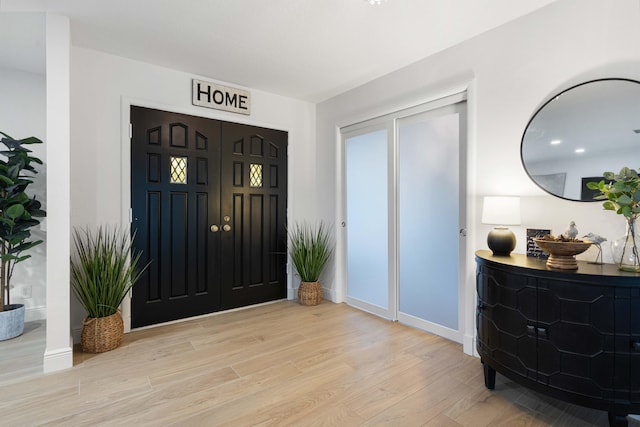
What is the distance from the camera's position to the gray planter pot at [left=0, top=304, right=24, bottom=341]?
9.11ft

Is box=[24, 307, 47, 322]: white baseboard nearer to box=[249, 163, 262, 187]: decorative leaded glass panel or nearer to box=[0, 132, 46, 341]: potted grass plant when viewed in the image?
box=[0, 132, 46, 341]: potted grass plant

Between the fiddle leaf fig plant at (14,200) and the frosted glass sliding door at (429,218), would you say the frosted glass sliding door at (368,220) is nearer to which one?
the frosted glass sliding door at (429,218)

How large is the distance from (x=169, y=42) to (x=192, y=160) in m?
1.09

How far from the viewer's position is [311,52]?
9.36ft

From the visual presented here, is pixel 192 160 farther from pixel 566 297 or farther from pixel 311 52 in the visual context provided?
pixel 566 297

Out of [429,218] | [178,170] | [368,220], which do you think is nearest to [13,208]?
[178,170]

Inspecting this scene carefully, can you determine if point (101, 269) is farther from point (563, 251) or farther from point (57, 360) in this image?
point (563, 251)

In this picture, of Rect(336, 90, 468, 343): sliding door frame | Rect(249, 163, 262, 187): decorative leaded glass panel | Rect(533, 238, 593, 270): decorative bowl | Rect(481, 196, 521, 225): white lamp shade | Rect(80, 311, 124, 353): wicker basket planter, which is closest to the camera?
Rect(533, 238, 593, 270): decorative bowl

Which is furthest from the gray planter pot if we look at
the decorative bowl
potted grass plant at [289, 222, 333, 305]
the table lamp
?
the decorative bowl

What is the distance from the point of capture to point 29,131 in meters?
3.17

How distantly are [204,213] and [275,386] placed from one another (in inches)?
77.7

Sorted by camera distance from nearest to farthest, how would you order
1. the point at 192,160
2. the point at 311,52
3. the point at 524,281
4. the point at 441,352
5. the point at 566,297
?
the point at 566,297 → the point at 524,281 → the point at 441,352 → the point at 311,52 → the point at 192,160

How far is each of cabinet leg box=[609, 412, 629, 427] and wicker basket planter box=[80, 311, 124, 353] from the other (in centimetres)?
329

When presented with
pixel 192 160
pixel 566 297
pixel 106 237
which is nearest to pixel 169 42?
pixel 192 160
